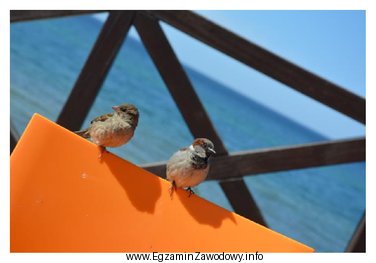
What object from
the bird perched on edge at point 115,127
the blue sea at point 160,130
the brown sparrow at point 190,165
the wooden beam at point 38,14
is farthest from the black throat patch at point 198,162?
the blue sea at point 160,130

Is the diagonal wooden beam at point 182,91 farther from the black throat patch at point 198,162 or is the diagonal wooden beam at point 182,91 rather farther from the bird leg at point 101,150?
the bird leg at point 101,150

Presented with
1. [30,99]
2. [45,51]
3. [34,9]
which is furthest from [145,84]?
[34,9]

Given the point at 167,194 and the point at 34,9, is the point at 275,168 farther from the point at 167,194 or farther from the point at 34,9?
the point at 34,9

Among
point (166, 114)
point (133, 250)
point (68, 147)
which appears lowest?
point (133, 250)

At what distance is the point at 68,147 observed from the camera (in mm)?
2078

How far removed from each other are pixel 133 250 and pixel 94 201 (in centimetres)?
24

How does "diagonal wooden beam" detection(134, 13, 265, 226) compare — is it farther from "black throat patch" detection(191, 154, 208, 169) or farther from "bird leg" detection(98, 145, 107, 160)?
"bird leg" detection(98, 145, 107, 160)

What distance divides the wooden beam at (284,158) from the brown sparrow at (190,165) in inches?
12.3

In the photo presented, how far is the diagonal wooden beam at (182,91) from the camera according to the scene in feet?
9.48

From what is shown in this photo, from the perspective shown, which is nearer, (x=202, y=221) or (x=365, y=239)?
(x=202, y=221)

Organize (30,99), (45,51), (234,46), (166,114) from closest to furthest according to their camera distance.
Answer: (234,46)
(30,99)
(166,114)
(45,51)

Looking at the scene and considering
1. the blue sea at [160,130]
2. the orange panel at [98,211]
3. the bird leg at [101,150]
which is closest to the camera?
the orange panel at [98,211]

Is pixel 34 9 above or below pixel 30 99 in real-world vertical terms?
below

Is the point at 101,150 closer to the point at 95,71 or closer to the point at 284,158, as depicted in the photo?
the point at 95,71
